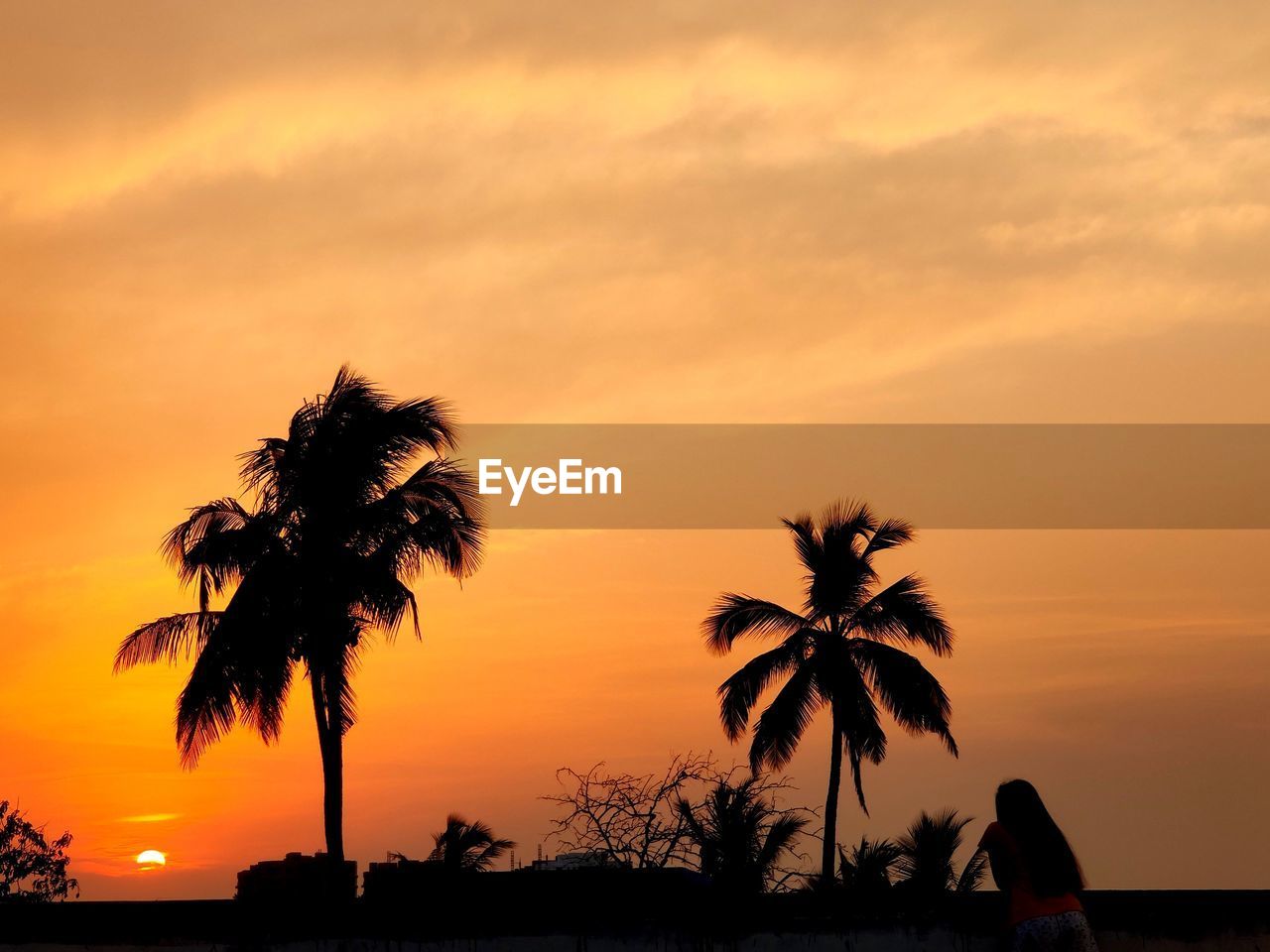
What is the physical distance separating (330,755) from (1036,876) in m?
21.6

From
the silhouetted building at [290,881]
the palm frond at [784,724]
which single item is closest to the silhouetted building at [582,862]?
the silhouetted building at [290,881]

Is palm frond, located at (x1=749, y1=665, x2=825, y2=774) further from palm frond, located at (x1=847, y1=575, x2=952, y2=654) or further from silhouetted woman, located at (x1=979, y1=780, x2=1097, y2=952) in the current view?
silhouetted woman, located at (x1=979, y1=780, x2=1097, y2=952)

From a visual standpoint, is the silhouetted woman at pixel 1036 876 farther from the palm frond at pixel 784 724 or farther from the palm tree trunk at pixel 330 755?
the palm frond at pixel 784 724

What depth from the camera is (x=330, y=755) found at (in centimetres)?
2914

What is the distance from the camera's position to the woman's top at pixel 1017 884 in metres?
9.62

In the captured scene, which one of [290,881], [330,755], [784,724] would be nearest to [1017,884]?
[290,881]

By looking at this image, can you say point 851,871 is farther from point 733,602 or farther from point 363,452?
point 363,452

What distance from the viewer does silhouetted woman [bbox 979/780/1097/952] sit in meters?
9.55

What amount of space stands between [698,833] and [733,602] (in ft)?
76.7

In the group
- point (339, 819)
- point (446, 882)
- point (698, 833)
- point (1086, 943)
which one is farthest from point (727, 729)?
point (1086, 943)

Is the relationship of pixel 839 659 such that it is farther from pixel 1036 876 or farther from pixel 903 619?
pixel 1036 876

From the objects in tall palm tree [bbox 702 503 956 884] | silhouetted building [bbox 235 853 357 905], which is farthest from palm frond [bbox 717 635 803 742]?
silhouetted building [bbox 235 853 357 905]

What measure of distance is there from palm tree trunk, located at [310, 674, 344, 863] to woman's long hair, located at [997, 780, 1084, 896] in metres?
20.8

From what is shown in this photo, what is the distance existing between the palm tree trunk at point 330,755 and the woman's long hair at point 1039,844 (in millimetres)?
20824
